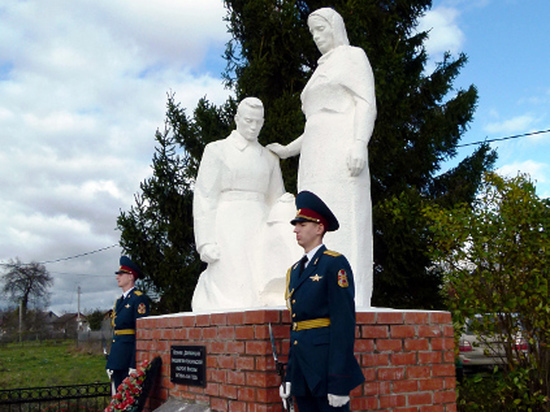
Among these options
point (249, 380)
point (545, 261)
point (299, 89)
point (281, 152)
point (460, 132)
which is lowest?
point (249, 380)

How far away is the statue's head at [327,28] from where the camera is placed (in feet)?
14.6

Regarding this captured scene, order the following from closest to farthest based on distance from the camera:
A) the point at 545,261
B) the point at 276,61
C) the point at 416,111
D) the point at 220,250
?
the point at 220,250, the point at 545,261, the point at 276,61, the point at 416,111

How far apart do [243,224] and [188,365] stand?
1111 millimetres

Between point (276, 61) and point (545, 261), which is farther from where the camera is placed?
point (276, 61)

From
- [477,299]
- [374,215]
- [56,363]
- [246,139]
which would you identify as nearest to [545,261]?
[477,299]

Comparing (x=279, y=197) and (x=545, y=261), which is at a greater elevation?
(x=279, y=197)

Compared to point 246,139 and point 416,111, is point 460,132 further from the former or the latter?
point 246,139

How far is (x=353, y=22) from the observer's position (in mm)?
8336

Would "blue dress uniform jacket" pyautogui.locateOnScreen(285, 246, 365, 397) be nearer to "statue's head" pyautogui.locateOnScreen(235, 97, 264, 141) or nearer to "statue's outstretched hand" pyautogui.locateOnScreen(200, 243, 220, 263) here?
"statue's outstretched hand" pyautogui.locateOnScreen(200, 243, 220, 263)

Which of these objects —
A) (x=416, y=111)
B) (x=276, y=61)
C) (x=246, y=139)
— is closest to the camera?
(x=246, y=139)

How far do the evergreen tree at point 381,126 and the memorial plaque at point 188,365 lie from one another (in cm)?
401

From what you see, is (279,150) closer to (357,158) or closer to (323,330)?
(357,158)

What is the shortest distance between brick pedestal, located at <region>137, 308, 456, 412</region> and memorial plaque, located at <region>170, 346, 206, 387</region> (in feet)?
0.17

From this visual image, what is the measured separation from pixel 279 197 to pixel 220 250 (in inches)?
26.2
